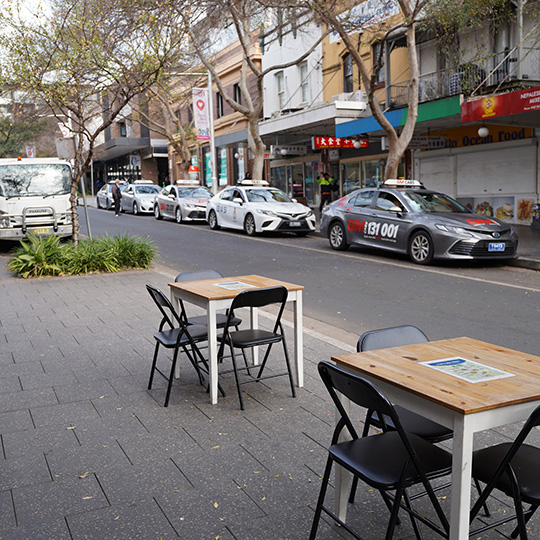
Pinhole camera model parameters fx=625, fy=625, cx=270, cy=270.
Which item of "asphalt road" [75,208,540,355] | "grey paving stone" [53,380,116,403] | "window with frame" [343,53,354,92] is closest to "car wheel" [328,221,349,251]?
"asphalt road" [75,208,540,355]

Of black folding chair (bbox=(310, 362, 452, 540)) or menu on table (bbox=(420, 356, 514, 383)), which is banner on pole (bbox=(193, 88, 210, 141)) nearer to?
menu on table (bbox=(420, 356, 514, 383))

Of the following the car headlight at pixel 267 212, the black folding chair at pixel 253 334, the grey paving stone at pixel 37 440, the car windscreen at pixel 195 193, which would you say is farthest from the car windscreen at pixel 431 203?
the car windscreen at pixel 195 193

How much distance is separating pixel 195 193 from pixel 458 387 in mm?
23345

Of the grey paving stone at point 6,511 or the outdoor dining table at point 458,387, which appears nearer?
the outdoor dining table at point 458,387

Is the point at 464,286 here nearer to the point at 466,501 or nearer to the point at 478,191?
the point at 466,501

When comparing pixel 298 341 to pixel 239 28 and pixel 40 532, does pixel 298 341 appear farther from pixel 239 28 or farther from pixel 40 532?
pixel 239 28

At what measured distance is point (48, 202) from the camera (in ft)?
54.4

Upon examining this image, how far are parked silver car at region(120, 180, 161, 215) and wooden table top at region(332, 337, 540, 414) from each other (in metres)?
26.9

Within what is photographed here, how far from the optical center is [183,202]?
24.3m

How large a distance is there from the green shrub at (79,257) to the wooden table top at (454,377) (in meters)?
9.71

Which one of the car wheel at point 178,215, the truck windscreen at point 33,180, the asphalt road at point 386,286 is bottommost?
the asphalt road at point 386,286

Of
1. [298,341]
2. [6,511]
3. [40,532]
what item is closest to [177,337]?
[298,341]

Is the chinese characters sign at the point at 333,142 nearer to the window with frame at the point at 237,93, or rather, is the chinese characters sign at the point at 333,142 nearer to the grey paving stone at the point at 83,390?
the window with frame at the point at 237,93

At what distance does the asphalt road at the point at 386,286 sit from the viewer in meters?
7.71
